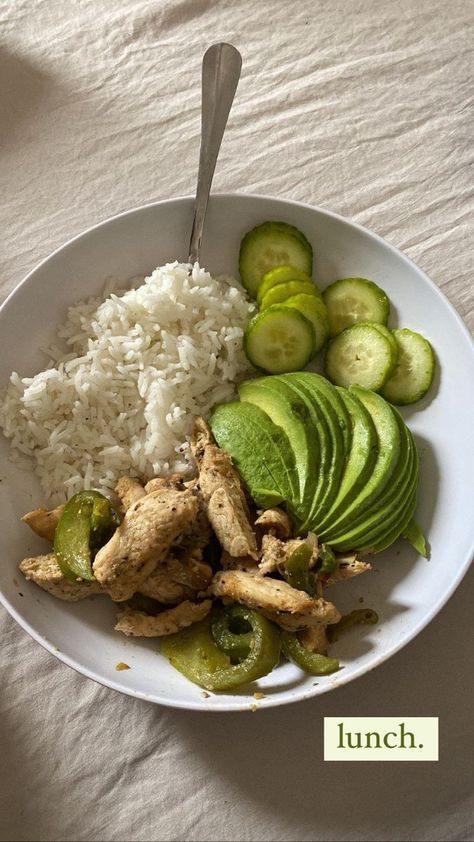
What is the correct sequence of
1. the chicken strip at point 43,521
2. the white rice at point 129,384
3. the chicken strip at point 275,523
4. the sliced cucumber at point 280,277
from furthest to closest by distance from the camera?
1. the sliced cucumber at point 280,277
2. the white rice at point 129,384
3. the chicken strip at point 43,521
4. the chicken strip at point 275,523

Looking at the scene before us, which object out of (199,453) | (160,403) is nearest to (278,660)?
(199,453)

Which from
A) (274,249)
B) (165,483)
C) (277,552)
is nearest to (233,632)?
(277,552)

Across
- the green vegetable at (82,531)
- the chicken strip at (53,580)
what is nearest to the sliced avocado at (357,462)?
the green vegetable at (82,531)

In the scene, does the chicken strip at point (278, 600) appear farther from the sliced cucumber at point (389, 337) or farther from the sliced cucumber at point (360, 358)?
the sliced cucumber at point (389, 337)

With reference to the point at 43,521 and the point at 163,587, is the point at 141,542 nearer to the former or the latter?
the point at 163,587

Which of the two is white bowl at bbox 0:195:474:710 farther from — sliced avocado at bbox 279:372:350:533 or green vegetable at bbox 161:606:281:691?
sliced avocado at bbox 279:372:350:533

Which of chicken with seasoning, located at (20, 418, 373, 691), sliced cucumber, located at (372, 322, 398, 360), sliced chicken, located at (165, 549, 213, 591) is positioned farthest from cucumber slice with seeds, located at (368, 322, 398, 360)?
sliced chicken, located at (165, 549, 213, 591)

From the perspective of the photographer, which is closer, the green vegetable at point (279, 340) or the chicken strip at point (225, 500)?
the chicken strip at point (225, 500)
